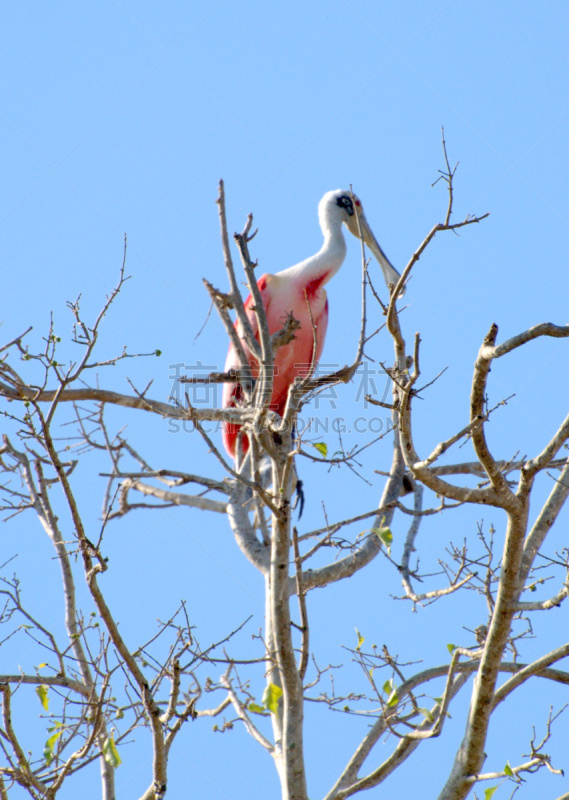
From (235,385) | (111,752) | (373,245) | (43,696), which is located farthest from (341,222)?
(111,752)

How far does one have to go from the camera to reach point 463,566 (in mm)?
3873

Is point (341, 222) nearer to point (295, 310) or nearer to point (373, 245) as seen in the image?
point (373, 245)

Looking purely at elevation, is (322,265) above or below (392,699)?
above

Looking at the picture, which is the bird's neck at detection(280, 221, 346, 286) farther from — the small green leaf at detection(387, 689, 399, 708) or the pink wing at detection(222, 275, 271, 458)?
the small green leaf at detection(387, 689, 399, 708)

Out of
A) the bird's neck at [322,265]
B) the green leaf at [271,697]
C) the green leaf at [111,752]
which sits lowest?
the green leaf at [111,752]

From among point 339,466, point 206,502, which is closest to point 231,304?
point 339,466

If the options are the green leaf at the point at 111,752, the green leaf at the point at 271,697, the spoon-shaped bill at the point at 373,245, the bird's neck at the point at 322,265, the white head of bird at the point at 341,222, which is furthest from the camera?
the spoon-shaped bill at the point at 373,245

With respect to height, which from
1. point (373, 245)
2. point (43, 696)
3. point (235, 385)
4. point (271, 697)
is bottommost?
point (271, 697)

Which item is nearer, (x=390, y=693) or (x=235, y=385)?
(x=390, y=693)

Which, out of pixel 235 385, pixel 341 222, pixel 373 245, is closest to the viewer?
pixel 235 385

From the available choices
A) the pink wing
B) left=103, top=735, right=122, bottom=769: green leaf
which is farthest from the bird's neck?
left=103, top=735, right=122, bottom=769: green leaf

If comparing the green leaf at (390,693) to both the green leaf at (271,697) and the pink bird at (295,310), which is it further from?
the pink bird at (295,310)

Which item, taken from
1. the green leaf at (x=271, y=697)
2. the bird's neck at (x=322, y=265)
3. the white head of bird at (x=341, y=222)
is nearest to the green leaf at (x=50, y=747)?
the green leaf at (x=271, y=697)

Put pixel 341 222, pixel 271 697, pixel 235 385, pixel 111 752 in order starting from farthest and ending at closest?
pixel 341 222 < pixel 235 385 < pixel 271 697 < pixel 111 752
